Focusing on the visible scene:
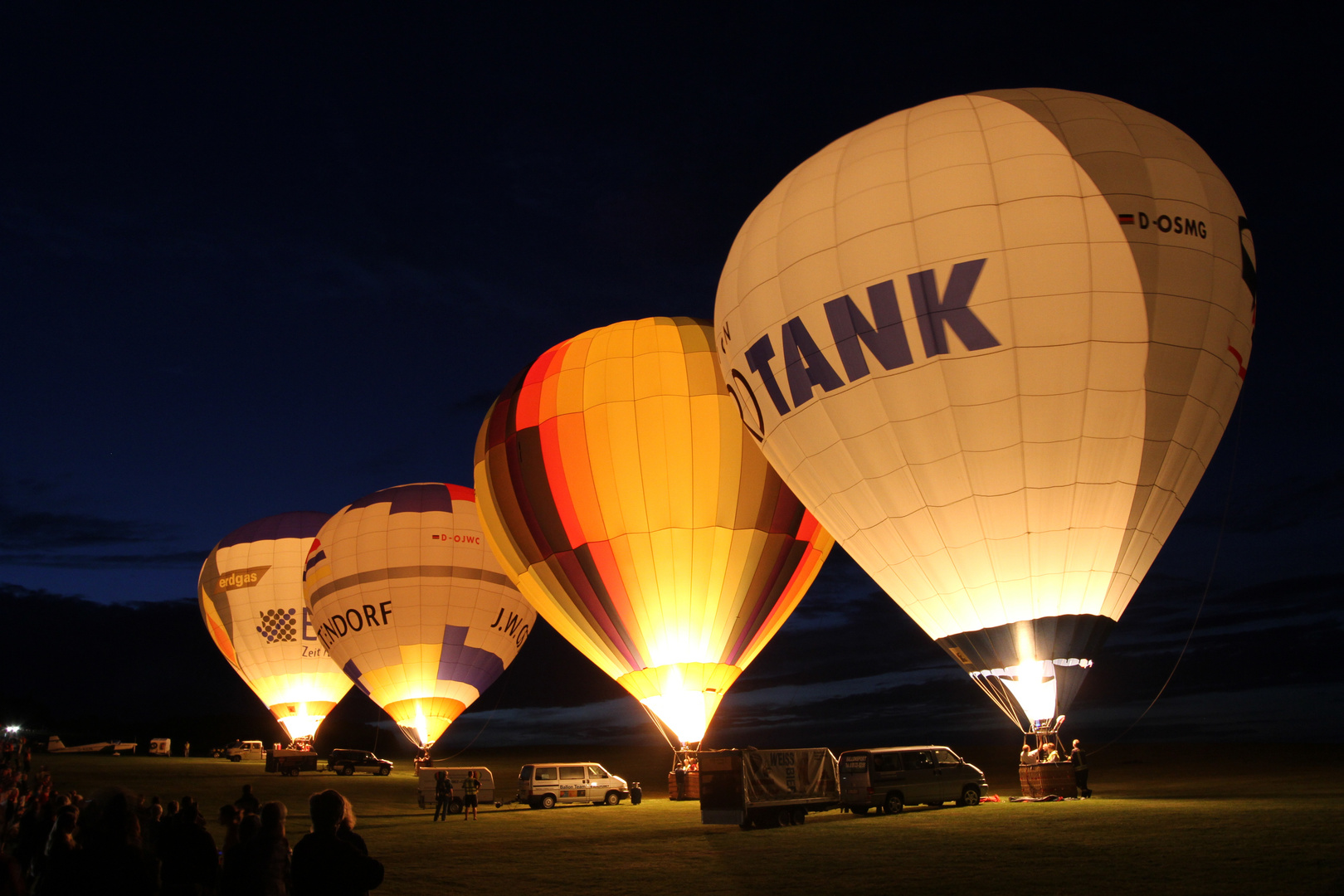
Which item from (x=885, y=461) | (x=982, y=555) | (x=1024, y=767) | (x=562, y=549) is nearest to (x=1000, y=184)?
(x=885, y=461)

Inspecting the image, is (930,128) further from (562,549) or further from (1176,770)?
(1176,770)

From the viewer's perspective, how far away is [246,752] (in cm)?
3916

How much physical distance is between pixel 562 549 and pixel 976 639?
30.0ft

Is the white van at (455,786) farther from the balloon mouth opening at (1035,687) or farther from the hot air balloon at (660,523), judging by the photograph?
the balloon mouth opening at (1035,687)

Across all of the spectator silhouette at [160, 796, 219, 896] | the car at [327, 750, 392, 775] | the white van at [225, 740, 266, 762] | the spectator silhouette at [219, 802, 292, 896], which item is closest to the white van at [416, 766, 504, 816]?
the car at [327, 750, 392, 775]

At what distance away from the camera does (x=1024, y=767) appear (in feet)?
49.2

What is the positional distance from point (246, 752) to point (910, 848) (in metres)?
34.6

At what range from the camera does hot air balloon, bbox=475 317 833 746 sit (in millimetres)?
20109

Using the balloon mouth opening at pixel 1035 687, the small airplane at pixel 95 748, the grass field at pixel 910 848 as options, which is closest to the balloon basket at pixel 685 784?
the grass field at pixel 910 848

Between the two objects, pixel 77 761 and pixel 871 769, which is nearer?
pixel 871 769

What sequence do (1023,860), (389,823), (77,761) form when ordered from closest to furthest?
(1023,860)
(389,823)
(77,761)

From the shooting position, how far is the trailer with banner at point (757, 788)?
14992mm

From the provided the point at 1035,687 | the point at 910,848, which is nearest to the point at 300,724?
the point at 1035,687

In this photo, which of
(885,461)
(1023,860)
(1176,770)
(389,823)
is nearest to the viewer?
(1023,860)
